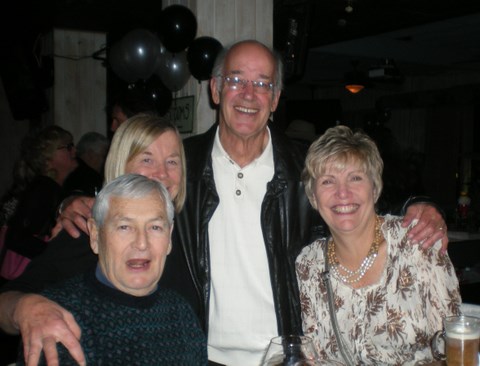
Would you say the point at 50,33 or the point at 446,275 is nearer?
the point at 446,275

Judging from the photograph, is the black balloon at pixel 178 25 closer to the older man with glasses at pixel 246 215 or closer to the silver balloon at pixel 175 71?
the silver balloon at pixel 175 71

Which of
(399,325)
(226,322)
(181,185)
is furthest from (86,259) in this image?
(399,325)

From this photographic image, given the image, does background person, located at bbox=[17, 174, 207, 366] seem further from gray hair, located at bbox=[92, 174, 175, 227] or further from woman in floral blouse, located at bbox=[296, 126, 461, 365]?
woman in floral blouse, located at bbox=[296, 126, 461, 365]

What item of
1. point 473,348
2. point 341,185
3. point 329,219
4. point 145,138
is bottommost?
point 473,348

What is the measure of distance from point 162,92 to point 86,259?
3134 millimetres

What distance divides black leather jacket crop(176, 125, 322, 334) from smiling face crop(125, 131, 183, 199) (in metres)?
0.43

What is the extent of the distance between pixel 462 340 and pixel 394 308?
62 centimetres

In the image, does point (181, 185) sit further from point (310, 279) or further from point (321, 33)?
point (321, 33)

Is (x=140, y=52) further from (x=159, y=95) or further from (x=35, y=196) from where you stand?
(x=35, y=196)

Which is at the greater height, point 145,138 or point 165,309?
point 145,138

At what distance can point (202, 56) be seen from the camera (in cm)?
436

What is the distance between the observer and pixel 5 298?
188 centimetres

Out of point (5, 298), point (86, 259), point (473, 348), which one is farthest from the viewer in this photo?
point (86, 259)

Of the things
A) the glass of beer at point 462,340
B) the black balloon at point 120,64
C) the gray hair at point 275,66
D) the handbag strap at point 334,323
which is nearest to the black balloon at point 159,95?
the black balloon at point 120,64
